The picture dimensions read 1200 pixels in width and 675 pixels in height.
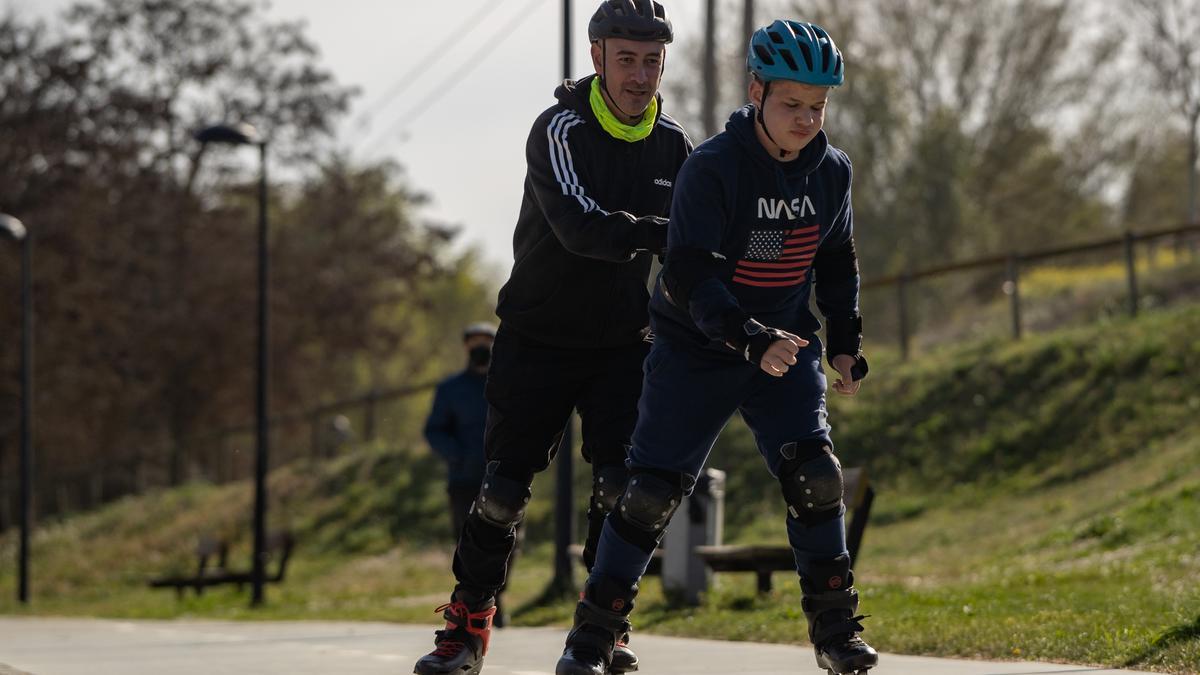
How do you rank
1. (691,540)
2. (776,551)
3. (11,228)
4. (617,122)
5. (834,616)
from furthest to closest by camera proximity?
1. (11,228)
2. (691,540)
3. (776,551)
4. (617,122)
5. (834,616)

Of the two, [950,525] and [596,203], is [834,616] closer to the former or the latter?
[596,203]

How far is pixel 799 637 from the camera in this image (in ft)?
27.2

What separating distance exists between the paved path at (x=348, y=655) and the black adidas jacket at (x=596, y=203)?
1663 millimetres

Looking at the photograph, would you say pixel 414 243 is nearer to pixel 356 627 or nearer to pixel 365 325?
pixel 365 325

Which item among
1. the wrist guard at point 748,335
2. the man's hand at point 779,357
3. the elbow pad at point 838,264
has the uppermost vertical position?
the elbow pad at point 838,264

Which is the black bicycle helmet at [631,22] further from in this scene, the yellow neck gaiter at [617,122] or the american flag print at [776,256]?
the american flag print at [776,256]

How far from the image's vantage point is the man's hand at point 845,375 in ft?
16.7

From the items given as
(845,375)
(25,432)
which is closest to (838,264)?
(845,375)

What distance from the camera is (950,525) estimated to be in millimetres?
17422

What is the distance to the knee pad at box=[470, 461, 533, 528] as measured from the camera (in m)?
5.45

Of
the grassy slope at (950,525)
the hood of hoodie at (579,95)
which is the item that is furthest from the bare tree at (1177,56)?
the hood of hoodie at (579,95)

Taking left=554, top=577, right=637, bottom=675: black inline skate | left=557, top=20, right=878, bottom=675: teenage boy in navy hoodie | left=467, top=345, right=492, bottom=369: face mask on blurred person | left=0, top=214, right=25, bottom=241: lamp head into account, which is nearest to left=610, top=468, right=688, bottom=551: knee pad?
left=557, top=20, right=878, bottom=675: teenage boy in navy hoodie

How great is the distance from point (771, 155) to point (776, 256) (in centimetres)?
28

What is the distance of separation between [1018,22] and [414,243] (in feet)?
57.4
